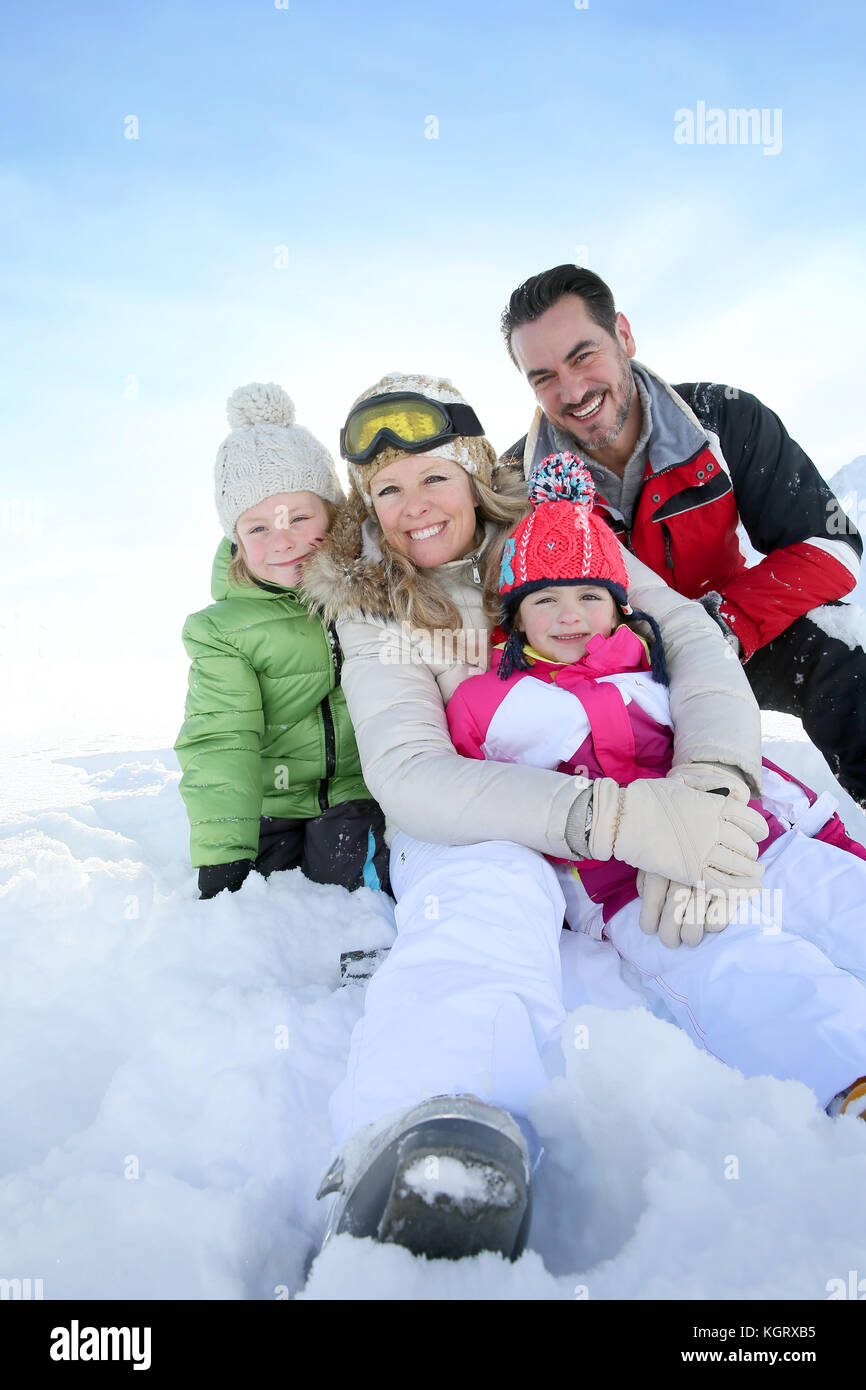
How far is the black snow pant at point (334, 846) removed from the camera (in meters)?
2.69

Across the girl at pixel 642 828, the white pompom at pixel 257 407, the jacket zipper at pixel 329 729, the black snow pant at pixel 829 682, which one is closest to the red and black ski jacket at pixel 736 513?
the black snow pant at pixel 829 682

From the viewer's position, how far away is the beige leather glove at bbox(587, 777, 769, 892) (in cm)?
173

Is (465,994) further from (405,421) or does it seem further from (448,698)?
(405,421)

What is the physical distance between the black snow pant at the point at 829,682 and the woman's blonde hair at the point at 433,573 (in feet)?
4.47

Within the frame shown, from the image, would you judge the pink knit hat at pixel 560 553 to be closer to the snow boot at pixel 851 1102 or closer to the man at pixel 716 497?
the man at pixel 716 497

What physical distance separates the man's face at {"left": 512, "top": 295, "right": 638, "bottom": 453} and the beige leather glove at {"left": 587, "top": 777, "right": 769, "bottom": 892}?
202 centimetres

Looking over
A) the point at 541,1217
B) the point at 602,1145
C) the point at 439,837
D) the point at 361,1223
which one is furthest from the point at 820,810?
the point at 361,1223

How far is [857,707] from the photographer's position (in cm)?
296

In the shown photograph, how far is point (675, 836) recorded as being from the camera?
174 cm

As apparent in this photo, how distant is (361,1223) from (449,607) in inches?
68.5

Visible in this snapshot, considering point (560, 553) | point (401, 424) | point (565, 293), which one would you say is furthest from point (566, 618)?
point (565, 293)

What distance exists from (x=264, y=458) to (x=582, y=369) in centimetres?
148
